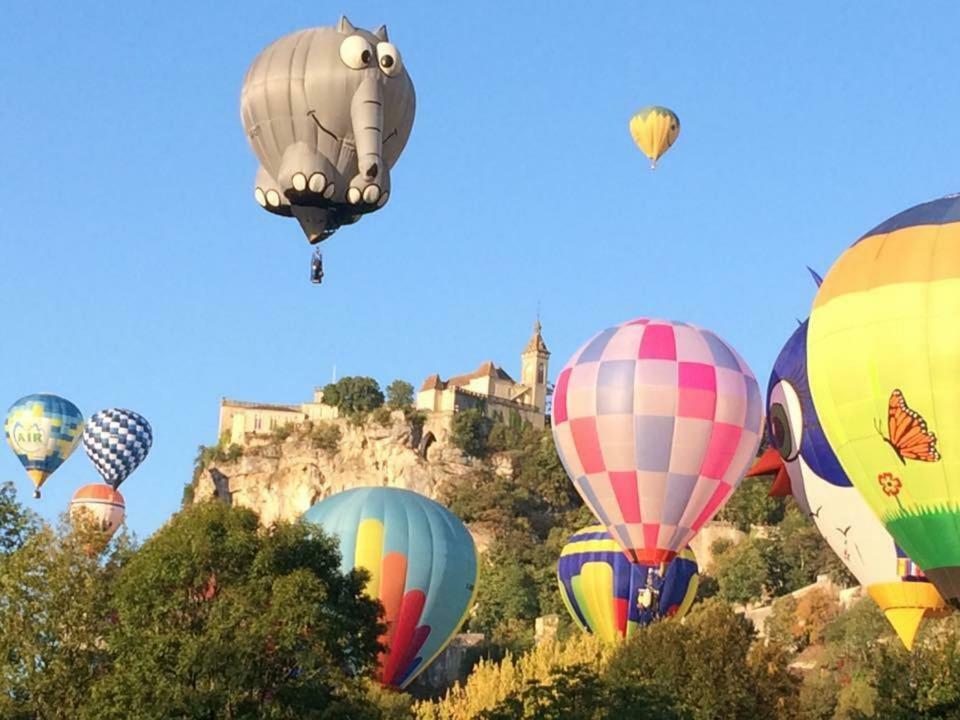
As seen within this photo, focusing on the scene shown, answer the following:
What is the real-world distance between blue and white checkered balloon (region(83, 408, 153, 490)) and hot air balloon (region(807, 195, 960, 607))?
38.9 metres

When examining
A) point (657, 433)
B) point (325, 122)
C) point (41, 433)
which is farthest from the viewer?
point (41, 433)

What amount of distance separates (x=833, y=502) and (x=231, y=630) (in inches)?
451

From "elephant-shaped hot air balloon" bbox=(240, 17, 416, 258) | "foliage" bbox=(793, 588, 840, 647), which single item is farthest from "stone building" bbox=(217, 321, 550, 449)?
"elephant-shaped hot air balloon" bbox=(240, 17, 416, 258)

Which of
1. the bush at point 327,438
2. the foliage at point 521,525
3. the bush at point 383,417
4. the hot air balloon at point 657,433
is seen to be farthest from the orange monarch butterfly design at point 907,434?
the bush at point 327,438

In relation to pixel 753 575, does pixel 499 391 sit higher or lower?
higher

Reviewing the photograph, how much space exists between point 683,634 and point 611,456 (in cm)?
359

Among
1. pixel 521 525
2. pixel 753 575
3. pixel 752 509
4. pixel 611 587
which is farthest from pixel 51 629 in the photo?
pixel 521 525

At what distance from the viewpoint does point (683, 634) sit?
3422 centimetres

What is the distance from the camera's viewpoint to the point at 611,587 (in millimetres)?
41219

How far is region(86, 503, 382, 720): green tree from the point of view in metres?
22.7

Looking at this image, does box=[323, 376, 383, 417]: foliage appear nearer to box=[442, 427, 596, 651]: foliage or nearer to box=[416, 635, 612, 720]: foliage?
box=[442, 427, 596, 651]: foliage

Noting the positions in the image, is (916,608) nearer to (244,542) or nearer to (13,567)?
(244,542)

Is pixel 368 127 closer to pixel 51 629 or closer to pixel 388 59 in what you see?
pixel 388 59

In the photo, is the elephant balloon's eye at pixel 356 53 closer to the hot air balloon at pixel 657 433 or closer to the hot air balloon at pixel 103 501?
the hot air balloon at pixel 657 433
